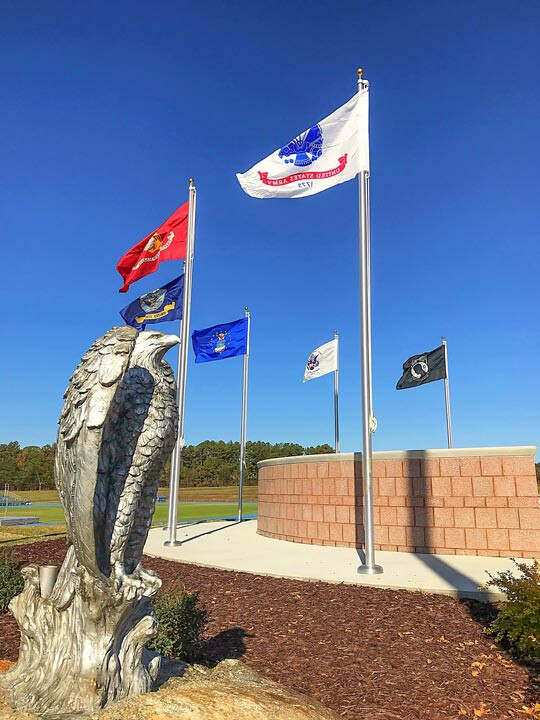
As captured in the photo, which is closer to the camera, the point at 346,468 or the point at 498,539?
the point at 498,539

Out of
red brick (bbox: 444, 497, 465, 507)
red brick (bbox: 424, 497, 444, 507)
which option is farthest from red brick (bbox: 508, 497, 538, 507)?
red brick (bbox: 424, 497, 444, 507)

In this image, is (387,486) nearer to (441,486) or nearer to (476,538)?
(441,486)

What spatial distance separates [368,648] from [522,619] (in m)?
1.43

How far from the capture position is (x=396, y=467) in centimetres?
1052

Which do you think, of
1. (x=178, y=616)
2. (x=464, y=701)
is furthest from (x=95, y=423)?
(x=464, y=701)

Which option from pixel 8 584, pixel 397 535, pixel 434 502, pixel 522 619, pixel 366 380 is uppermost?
pixel 366 380

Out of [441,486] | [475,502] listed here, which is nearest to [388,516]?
[441,486]

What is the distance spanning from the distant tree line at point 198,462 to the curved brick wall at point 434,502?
114 ft

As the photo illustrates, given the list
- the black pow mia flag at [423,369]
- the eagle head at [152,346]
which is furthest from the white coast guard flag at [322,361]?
the eagle head at [152,346]

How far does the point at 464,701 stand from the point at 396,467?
21.8ft

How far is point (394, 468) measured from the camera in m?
10.5

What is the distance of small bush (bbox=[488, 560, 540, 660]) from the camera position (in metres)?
4.68

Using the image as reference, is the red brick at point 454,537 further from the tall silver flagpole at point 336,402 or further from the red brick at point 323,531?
the tall silver flagpole at point 336,402

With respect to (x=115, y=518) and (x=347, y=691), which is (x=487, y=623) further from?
(x=115, y=518)
